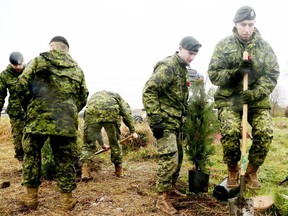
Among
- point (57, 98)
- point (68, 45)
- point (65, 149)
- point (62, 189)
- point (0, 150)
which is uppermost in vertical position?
point (68, 45)

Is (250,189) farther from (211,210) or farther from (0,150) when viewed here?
(0,150)

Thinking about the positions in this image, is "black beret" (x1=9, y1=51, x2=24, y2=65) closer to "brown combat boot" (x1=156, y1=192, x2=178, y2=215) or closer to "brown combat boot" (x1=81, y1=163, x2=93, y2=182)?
"brown combat boot" (x1=81, y1=163, x2=93, y2=182)

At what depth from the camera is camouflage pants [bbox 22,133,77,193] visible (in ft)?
15.8

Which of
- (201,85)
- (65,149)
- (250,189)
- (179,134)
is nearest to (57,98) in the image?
(65,149)

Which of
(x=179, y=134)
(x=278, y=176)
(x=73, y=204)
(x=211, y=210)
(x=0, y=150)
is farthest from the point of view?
(x=0, y=150)

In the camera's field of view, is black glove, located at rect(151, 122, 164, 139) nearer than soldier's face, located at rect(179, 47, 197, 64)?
Yes

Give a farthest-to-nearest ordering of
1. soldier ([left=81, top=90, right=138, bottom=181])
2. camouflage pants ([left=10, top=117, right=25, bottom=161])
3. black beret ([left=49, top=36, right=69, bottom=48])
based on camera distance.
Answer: camouflage pants ([left=10, top=117, right=25, bottom=161]) → soldier ([left=81, top=90, right=138, bottom=181]) → black beret ([left=49, top=36, right=69, bottom=48])

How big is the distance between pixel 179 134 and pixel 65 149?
175 cm

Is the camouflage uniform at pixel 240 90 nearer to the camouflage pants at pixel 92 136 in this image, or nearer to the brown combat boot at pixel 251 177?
the brown combat boot at pixel 251 177

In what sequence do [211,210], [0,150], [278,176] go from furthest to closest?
[0,150]
[278,176]
[211,210]

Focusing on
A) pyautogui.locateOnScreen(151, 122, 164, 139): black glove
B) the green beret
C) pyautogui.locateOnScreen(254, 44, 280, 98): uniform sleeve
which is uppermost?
the green beret

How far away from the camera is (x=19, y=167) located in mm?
8750

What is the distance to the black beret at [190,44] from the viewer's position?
4.92 meters

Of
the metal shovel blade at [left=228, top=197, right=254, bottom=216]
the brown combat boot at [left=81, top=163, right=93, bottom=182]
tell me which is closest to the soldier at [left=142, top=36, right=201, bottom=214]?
the metal shovel blade at [left=228, top=197, right=254, bottom=216]
